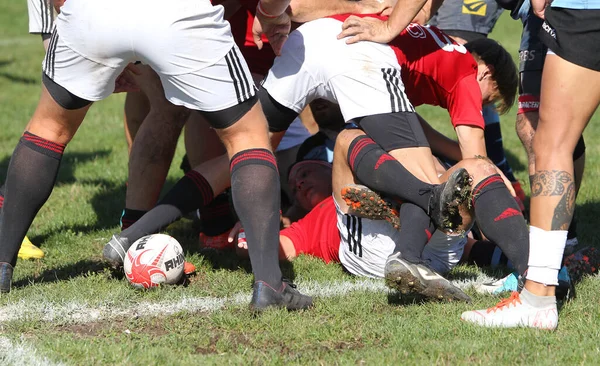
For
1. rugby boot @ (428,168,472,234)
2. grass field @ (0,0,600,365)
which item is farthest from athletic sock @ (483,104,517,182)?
rugby boot @ (428,168,472,234)

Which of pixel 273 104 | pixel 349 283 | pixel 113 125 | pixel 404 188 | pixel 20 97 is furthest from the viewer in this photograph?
pixel 20 97

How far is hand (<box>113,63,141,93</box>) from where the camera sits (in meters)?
4.48

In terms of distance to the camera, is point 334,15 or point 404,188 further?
point 334,15

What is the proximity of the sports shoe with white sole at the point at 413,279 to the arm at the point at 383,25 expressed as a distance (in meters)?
1.36

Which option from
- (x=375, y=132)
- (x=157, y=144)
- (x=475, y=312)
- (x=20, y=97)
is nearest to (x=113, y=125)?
(x=20, y=97)

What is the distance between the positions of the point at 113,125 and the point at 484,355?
22.1 feet

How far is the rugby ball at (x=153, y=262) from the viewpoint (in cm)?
413

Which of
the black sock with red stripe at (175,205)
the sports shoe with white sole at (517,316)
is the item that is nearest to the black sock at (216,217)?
the black sock with red stripe at (175,205)

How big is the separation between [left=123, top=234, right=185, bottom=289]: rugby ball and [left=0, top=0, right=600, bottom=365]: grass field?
0.07 metres

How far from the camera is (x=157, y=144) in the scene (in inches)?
196

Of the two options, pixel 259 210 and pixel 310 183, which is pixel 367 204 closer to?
pixel 259 210

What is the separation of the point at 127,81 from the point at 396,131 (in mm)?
1490

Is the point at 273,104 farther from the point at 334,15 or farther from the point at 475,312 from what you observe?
the point at 475,312

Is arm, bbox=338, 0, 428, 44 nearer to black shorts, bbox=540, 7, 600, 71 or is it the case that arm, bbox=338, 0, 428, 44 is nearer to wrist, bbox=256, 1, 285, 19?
wrist, bbox=256, 1, 285, 19
